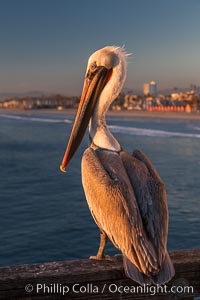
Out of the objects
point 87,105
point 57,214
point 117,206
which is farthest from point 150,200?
point 57,214

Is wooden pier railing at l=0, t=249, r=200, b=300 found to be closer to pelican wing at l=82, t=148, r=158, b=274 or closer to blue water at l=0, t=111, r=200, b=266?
pelican wing at l=82, t=148, r=158, b=274

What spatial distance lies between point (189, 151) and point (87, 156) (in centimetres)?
1977

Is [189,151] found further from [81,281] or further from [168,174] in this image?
[81,281]

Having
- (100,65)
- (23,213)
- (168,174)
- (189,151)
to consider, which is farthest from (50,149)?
(100,65)

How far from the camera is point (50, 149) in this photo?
2502cm

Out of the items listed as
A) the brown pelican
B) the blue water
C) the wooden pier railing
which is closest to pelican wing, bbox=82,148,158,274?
the brown pelican

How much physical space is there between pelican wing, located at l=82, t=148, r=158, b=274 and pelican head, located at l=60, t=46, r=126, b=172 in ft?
0.50

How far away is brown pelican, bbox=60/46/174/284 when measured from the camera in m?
1.92

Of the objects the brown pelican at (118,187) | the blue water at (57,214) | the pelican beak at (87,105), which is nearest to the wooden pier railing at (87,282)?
the brown pelican at (118,187)

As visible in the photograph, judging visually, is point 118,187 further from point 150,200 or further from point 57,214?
point 57,214

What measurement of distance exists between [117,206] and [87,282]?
15.2 inches

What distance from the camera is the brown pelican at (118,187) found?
1.92 metres

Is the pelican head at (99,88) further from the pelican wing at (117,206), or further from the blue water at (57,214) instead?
the blue water at (57,214)

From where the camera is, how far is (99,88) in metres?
2.39
